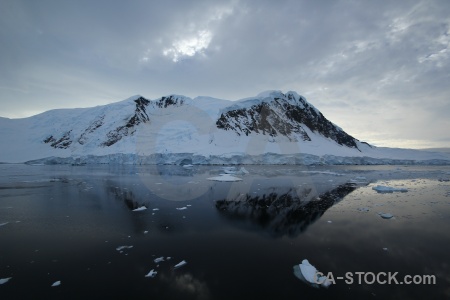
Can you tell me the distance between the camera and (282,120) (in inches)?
2867

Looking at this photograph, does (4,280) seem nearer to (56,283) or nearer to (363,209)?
(56,283)

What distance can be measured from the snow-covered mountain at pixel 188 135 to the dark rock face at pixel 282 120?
0.29 m

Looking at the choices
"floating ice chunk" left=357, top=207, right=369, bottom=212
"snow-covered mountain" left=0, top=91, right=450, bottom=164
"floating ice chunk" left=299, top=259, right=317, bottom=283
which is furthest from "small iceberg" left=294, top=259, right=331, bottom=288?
"snow-covered mountain" left=0, top=91, right=450, bottom=164

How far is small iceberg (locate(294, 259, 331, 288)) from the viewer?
4734 mm

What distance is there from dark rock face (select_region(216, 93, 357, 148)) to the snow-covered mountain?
11.4 inches

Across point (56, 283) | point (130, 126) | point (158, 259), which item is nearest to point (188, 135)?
point (130, 126)

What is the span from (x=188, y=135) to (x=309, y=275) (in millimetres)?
54365

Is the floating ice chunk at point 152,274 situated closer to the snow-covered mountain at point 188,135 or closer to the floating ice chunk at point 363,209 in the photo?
the floating ice chunk at point 363,209

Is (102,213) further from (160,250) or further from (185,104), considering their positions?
(185,104)

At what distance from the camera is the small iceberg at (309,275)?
4.73 metres

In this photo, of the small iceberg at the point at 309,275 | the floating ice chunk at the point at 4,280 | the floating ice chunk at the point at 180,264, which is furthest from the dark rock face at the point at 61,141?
the small iceberg at the point at 309,275

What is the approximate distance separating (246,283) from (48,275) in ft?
13.3

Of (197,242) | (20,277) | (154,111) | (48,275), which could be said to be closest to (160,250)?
(197,242)

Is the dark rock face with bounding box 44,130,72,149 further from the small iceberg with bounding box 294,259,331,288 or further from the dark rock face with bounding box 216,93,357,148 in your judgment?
the small iceberg with bounding box 294,259,331,288
